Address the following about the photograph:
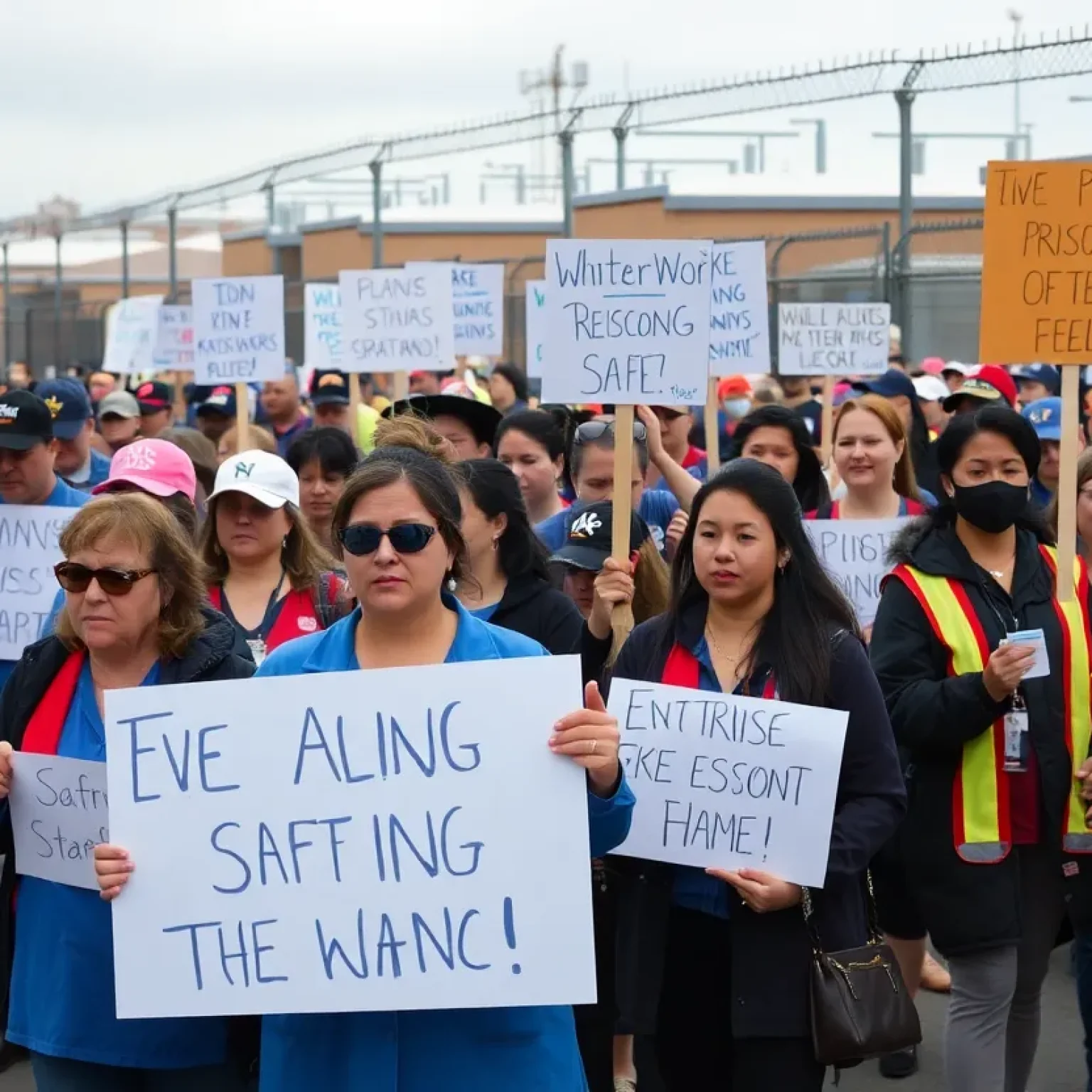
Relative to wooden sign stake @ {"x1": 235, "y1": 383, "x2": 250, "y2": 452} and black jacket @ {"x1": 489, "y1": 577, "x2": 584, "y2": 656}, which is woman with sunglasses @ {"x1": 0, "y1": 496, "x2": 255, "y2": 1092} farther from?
wooden sign stake @ {"x1": 235, "y1": 383, "x2": 250, "y2": 452}

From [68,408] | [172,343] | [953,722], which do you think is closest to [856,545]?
[953,722]

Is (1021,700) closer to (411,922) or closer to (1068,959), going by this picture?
(411,922)

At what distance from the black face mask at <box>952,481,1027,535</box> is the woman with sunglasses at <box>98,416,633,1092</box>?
1.81 meters

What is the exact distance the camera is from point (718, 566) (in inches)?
161

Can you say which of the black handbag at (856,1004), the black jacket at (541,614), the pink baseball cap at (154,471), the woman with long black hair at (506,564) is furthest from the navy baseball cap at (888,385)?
the black handbag at (856,1004)

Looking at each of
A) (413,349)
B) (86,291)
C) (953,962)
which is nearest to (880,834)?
(953,962)

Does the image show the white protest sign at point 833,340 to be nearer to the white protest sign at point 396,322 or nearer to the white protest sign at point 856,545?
the white protest sign at point 396,322

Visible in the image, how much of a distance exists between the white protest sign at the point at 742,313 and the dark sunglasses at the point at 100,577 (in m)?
6.28

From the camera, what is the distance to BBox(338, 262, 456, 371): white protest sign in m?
10.9

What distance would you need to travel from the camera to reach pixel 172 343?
59.3 ft

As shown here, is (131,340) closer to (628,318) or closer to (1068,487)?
(628,318)

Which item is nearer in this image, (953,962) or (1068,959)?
(953,962)

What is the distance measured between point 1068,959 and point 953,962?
9.21 ft

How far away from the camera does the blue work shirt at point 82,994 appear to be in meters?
3.65
